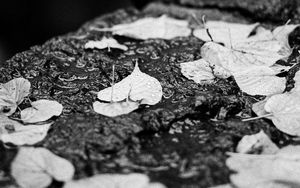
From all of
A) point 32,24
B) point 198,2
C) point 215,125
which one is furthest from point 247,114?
point 32,24

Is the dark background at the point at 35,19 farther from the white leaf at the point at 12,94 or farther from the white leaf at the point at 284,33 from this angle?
the white leaf at the point at 284,33

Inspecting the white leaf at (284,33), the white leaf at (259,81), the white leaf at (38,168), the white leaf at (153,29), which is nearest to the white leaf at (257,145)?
the white leaf at (259,81)

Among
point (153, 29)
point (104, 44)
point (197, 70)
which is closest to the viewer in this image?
point (197, 70)

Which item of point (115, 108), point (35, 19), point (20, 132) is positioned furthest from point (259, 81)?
point (35, 19)

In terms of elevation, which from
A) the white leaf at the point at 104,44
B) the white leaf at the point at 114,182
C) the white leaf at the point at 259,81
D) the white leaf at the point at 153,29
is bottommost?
the white leaf at the point at 114,182

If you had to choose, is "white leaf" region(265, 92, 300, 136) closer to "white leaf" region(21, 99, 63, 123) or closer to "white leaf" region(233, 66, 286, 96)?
"white leaf" region(233, 66, 286, 96)

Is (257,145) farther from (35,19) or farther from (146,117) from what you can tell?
(35,19)

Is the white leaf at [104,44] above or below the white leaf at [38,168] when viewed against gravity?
above
